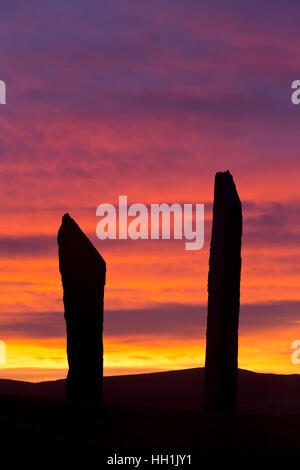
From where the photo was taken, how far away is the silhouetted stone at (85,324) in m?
10.9

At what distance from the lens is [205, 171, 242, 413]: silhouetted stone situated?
10625 millimetres

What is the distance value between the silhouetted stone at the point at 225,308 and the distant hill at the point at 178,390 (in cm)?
597

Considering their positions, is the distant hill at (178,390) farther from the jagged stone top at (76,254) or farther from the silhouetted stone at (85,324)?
the jagged stone top at (76,254)

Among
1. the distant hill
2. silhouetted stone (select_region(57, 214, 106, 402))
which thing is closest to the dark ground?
silhouetted stone (select_region(57, 214, 106, 402))

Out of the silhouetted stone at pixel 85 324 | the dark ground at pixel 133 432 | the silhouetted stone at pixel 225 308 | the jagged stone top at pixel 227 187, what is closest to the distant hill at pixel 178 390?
the silhouetted stone at pixel 225 308

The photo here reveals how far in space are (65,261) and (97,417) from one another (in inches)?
124

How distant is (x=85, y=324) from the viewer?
35.8ft

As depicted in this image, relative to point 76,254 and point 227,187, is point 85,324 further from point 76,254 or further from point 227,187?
point 227,187

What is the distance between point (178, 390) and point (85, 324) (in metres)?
9.03

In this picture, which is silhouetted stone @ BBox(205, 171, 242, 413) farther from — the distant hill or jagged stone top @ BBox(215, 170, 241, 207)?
the distant hill

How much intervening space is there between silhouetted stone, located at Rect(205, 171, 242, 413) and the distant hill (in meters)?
5.97
